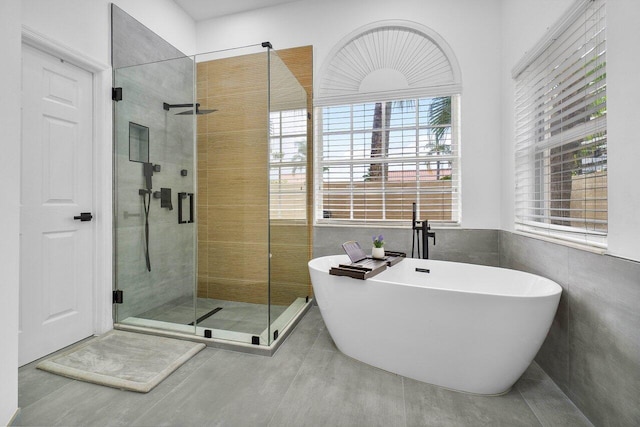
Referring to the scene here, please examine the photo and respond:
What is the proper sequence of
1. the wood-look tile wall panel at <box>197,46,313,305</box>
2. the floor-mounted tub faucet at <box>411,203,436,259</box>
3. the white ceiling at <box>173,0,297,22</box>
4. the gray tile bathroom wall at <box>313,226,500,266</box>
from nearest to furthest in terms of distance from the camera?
the wood-look tile wall panel at <box>197,46,313,305</box> < the floor-mounted tub faucet at <box>411,203,436,259</box> < the gray tile bathroom wall at <box>313,226,500,266</box> < the white ceiling at <box>173,0,297,22</box>

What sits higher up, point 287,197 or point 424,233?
point 287,197

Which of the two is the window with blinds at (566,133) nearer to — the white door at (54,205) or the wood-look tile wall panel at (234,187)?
the wood-look tile wall panel at (234,187)

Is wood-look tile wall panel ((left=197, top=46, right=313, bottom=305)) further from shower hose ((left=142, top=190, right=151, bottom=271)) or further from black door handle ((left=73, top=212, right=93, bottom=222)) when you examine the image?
black door handle ((left=73, top=212, right=93, bottom=222))

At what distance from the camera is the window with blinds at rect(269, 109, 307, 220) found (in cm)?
240

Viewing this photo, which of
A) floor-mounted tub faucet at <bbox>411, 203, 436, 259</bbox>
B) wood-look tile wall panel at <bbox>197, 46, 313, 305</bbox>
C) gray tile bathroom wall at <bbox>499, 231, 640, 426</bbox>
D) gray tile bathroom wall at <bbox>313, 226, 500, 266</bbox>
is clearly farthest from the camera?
gray tile bathroom wall at <bbox>313, 226, 500, 266</bbox>

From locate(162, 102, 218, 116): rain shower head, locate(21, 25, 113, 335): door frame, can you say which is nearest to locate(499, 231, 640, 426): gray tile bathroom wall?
locate(162, 102, 218, 116): rain shower head

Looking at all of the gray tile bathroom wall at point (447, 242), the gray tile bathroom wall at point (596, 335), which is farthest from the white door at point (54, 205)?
the gray tile bathroom wall at point (596, 335)

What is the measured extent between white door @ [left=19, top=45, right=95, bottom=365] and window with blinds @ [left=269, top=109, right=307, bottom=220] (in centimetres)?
139

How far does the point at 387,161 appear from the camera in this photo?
115 inches

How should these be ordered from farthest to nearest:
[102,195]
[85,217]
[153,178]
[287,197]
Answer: [287,197], [153,178], [102,195], [85,217]

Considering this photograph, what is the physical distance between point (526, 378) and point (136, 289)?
2.88m

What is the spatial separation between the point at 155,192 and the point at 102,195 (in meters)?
0.37

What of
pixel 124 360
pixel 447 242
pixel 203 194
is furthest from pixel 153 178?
pixel 447 242

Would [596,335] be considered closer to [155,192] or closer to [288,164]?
[288,164]
